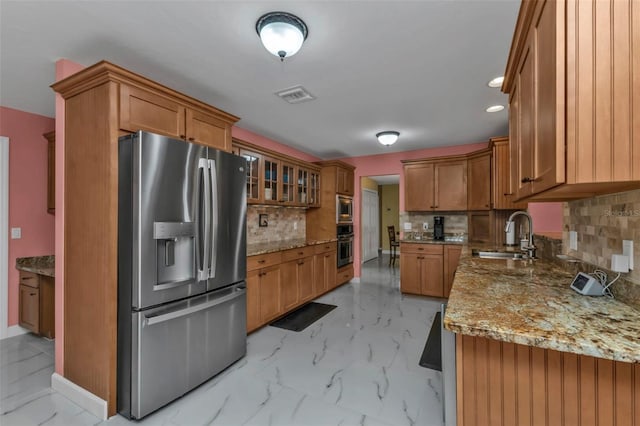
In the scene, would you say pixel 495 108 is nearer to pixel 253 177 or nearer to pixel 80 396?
pixel 253 177

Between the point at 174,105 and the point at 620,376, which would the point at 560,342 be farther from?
the point at 174,105

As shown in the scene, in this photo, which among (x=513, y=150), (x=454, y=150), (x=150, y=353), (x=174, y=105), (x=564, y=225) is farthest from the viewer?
(x=454, y=150)

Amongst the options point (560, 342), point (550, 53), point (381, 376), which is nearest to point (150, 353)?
point (381, 376)

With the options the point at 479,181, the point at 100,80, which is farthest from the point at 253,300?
the point at 479,181

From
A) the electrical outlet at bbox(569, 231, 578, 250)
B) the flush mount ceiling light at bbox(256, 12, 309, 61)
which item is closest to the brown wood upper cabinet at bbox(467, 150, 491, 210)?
the electrical outlet at bbox(569, 231, 578, 250)

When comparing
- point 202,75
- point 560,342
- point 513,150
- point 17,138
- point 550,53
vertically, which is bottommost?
point 560,342

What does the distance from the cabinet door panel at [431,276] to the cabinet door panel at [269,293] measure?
2295 millimetres

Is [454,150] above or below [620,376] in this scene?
above

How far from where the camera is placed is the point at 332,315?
3828 mm

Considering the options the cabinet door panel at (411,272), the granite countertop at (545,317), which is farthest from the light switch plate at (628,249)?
the cabinet door panel at (411,272)

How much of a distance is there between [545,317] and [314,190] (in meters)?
4.18

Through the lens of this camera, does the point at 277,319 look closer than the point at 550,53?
No

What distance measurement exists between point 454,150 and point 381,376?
390 cm

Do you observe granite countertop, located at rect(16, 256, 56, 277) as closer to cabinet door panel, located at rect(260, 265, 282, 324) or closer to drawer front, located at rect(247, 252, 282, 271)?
drawer front, located at rect(247, 252, 282, 271)
